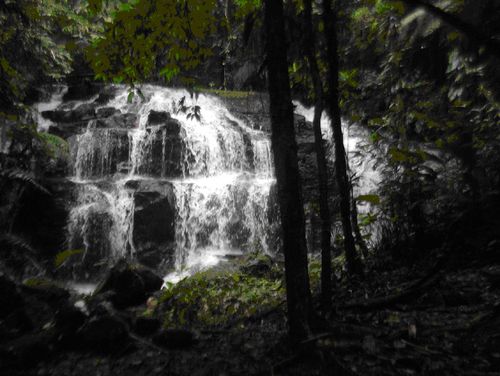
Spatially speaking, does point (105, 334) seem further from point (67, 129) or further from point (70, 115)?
point (70, 115)

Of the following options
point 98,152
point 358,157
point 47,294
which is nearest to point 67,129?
point 98,152

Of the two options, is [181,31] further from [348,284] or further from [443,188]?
[443,188]

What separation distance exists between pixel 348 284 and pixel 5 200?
9.41m

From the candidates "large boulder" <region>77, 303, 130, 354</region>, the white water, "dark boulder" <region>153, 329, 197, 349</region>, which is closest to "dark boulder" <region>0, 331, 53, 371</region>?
"large boulder" <region>77, 303, 130, 354</region>

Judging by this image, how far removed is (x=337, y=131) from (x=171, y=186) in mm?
8289

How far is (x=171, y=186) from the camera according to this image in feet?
39.1

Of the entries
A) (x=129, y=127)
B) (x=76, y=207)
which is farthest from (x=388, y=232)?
(x=129, y=127)

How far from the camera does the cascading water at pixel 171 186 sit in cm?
1087

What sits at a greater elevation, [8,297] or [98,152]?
[98,152]

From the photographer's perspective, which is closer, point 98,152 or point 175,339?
point 175,339

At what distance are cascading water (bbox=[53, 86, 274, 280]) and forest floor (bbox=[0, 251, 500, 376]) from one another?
6.41 meters

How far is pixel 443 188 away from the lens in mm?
5473

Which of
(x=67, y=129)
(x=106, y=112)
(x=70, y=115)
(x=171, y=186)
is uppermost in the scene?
(x=106, y=112)

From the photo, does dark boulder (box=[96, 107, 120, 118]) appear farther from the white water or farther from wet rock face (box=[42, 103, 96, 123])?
the white water
